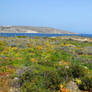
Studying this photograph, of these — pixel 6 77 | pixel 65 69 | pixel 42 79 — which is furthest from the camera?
pixel 65 69

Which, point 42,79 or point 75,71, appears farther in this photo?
point 75,71

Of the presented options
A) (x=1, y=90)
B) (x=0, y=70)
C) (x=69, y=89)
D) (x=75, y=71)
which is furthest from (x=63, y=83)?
(x=0, y=70)

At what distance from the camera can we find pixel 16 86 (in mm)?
5922

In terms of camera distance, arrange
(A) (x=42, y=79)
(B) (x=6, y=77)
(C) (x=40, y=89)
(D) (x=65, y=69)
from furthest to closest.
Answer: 1. (D) (x=65, y=69)
2. (B) (x=6, y=77)
3. (A) (x=42, y=79)
4. (C) (x=40, y=89)

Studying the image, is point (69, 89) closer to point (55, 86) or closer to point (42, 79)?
point (55, 86)

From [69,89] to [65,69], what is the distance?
165 cm

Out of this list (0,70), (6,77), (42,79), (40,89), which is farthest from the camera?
(0,70)

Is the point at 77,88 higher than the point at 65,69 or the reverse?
the reverse

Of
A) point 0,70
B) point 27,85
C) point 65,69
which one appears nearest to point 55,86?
point 27,85

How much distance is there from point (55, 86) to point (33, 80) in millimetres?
1024

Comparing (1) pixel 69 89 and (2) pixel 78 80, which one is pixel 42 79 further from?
(2) pixel 78 80

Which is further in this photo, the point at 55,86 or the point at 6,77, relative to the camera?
the point at 6,77

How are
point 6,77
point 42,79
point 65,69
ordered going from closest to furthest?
point 42,79, point 6,77, point 65,69

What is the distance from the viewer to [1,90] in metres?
5.49
